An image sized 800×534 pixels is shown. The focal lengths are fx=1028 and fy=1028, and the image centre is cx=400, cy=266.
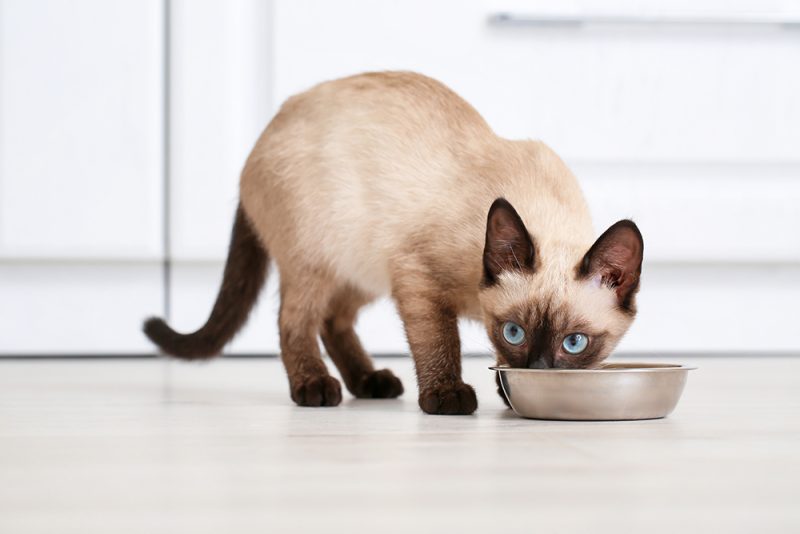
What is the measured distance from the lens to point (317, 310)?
222 centimetres

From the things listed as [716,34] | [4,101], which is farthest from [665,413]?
[4,101]

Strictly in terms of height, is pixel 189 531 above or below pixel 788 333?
above

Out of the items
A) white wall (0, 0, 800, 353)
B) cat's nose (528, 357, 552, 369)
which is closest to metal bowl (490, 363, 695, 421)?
cat's nose (528, 357, 552, 369)

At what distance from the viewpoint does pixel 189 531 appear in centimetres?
90

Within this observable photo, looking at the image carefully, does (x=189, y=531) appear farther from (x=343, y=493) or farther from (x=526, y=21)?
(x=526, y=21)

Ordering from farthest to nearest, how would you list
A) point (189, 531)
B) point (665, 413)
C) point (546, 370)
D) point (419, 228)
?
1. point (419, 228)
2. point (665, 413)
3. point (546, 370)
4. point (189, 531)

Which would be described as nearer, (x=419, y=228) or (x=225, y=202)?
(x=419, y=228)

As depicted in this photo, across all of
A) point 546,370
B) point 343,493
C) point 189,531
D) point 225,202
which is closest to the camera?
point 189,531

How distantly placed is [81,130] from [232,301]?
1312 millimetres

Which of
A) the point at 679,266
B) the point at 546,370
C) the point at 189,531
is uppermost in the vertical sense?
the point at 189,531

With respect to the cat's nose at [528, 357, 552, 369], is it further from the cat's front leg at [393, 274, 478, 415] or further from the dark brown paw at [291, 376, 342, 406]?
the dark brown paw at [291, 376, 342, 406]

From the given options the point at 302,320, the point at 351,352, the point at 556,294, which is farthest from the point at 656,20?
the point at 556,294

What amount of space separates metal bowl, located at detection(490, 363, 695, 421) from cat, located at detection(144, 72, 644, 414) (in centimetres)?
5

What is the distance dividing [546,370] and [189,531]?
898 mm
